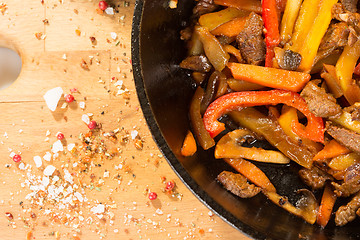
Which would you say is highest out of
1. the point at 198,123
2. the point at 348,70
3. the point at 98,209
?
the point at 348,70

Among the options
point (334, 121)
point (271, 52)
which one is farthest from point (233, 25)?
point (334, 121)

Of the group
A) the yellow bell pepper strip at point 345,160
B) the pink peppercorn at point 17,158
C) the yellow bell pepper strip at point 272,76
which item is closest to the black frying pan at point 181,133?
the yellow bell pepper strip at point 345,160

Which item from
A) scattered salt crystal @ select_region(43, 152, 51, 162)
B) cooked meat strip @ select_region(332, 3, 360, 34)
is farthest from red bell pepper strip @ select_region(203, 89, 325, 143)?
scattered salt crystal @ select_region(43, 152, 51, 162)

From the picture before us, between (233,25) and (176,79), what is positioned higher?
(233,25)

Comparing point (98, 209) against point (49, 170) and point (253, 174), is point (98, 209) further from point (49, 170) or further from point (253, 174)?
point (253, 174)

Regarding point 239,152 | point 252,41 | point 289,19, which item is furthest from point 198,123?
point 289,19

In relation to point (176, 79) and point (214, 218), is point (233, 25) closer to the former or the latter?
point (176, 79)
